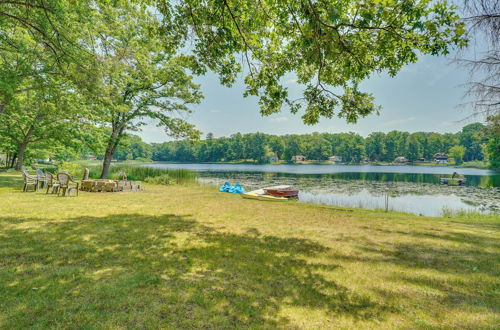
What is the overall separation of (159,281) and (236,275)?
1275 mm

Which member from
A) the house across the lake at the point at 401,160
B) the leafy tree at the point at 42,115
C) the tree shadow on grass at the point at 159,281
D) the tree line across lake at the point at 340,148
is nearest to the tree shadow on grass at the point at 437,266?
the tree shadow on grass at the point at 159,281

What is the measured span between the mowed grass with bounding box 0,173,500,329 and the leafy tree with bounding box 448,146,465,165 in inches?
5306

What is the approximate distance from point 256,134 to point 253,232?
123m

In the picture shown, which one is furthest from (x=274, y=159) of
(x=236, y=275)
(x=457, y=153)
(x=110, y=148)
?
(x=236, y=275)

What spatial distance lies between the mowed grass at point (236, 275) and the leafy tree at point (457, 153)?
13477 centimetres

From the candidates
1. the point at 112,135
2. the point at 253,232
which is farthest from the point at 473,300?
the point at 112,135

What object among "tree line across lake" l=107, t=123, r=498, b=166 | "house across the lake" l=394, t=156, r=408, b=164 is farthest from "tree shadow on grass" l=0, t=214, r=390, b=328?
"house across the lake" l=394, t=156, r=408, b=164

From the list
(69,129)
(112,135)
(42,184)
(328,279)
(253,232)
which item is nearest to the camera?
(328,279)

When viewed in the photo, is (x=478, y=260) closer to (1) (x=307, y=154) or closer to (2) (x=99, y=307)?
(2) (x=99, y=307)

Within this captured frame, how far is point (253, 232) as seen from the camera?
22.4ft

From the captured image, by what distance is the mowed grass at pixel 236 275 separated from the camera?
2918 mm

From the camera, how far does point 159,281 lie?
370 cm

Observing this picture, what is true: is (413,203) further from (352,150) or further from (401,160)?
(401,160)

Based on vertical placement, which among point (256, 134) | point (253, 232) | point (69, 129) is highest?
point (256, 134)
